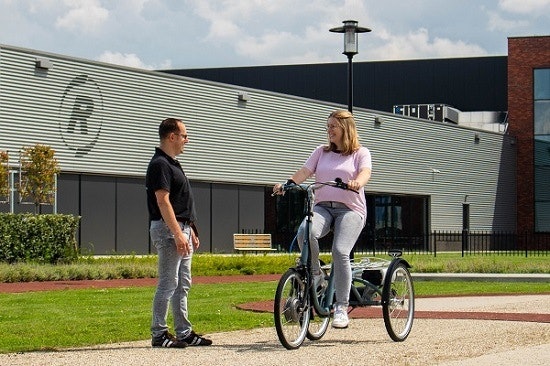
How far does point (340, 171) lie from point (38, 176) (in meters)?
24.8

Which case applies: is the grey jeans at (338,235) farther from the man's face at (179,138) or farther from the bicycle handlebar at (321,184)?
the man's face at (179,138)

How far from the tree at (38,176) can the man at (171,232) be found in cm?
2427

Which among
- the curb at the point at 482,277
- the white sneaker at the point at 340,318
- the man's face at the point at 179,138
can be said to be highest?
the man's face at the point at 179,138

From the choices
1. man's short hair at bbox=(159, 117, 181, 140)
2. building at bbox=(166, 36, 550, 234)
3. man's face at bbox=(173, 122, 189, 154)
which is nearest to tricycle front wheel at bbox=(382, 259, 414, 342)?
man's face at bbox=(173, 122, 189, 154)

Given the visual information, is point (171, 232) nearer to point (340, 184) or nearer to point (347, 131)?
point (340, 184)

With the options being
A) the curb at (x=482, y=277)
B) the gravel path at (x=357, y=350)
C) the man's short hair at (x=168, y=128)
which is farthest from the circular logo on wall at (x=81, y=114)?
the man's short hair at (x=168, y=128)

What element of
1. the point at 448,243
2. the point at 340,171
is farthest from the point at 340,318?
the point at 448,243

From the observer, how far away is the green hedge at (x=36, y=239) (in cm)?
3006

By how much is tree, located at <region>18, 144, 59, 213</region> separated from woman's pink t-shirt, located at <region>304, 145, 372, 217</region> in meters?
24.3

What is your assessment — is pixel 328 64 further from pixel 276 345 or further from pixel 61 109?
pixel 276 345

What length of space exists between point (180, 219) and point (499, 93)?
201 ft

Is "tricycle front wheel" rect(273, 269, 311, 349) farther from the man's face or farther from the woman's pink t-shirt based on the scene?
the man's face

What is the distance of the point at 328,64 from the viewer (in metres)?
70.8

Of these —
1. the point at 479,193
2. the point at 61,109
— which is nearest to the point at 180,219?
the point at 61,109
